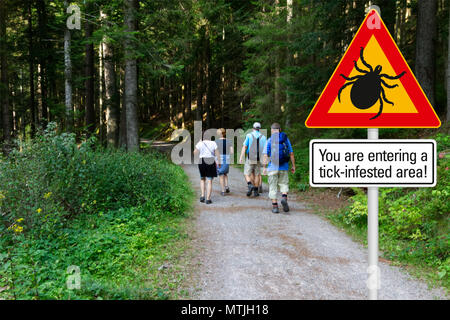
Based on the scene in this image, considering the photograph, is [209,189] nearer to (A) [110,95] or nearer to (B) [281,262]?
(B) [281,262]

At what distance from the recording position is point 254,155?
10.1 m

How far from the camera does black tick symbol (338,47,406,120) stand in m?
2.54

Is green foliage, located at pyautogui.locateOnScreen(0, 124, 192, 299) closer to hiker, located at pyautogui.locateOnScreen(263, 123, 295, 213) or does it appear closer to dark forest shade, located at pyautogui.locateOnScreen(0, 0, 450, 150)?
dark forest shade, located at pyautogui.locateOnScreen(0, 0, 450, 150)

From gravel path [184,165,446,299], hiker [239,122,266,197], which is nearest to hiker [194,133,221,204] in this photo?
hiker [239,122,266,197]

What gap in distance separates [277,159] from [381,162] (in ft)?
19.5

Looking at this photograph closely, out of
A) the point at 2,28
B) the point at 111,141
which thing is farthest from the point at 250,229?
the point at 2,28

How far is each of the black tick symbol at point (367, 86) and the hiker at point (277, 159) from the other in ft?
18.4

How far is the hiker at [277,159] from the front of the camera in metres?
8.27

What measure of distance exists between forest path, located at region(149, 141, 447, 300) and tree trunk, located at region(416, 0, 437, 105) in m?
6.48

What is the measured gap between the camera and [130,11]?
1348 cm

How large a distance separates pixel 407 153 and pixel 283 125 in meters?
15.1

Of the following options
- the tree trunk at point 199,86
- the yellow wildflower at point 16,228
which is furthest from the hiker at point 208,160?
the tree trunk at point 199,86

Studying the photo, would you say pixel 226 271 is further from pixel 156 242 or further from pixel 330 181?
pixel 330 181

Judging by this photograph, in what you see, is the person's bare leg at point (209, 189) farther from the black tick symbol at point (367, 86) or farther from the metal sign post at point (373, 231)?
the metal sign post at point (373, 231)
